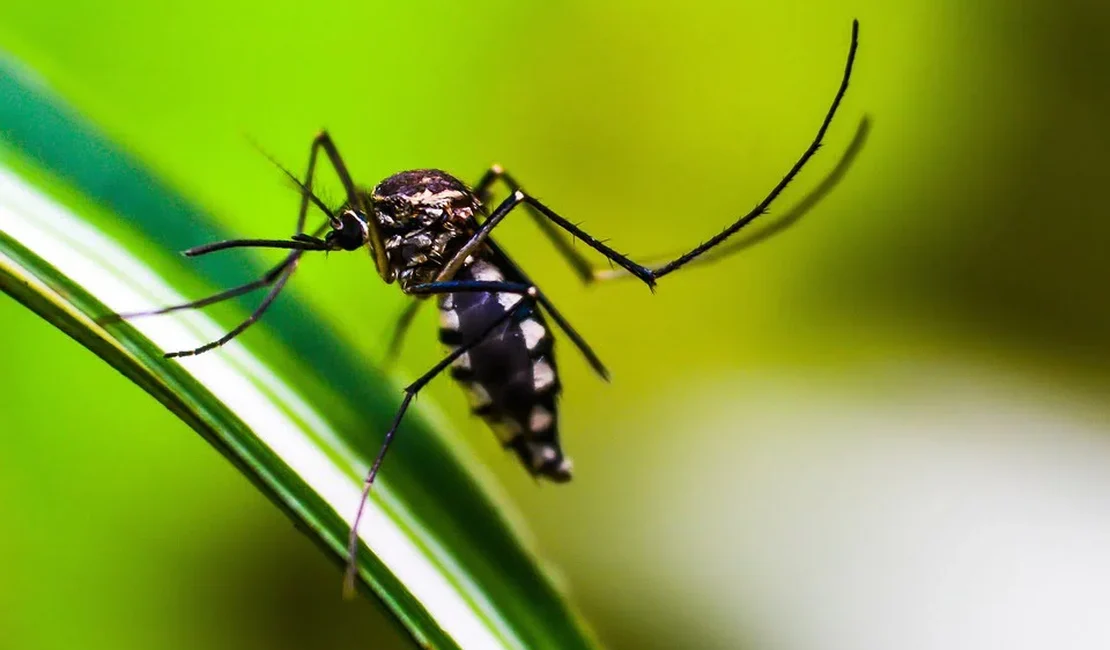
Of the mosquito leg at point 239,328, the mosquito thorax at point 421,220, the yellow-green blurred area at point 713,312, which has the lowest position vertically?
the yellow-green blurred area at point 713,312

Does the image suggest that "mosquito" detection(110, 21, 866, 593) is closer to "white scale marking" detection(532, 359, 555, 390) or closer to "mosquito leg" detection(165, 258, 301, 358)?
"white scale marking" detection(532, 359, 555, 390)

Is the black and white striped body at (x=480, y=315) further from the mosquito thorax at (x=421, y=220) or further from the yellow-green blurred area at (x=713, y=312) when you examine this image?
the yellow-green blurred area at (x=713, y=312)

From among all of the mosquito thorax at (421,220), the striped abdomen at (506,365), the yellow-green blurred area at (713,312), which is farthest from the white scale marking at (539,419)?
the yellow-green blurred area at (713,312)

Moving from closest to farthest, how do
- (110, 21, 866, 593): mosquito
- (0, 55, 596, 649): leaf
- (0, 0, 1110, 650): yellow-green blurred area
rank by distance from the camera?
(0, 55, 596, 649): leaf, (110, 21, 866, 593): mosquito, (0, 0, 1110, 650): yellow-green blurred area

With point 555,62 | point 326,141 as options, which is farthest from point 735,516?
point 326,141

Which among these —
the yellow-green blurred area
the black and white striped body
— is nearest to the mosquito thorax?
the black and white striped body

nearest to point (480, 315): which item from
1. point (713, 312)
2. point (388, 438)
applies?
point (388, 438)
